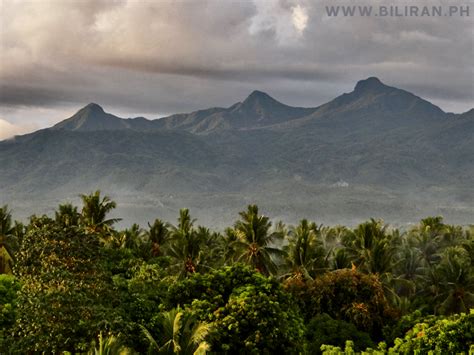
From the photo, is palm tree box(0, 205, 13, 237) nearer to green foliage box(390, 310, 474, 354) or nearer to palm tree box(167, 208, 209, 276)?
palm tree box(167, 208, 209, 276)

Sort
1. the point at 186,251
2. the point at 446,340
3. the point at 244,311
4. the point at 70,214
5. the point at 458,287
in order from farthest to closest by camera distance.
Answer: the point at 70,214 < the point at 186,251 < the point at 458,287 < the point at 244,311 < the point at 446,340

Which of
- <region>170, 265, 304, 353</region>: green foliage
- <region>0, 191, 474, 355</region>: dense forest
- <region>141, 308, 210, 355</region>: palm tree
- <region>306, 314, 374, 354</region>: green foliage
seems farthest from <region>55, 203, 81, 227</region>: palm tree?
<region>141, 308, 210, 355</region>: palm tree

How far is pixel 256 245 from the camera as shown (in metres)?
55.7

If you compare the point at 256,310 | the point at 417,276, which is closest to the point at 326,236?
the point at 417,276

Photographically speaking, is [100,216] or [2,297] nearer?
[2,297]

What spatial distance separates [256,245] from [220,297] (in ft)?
69.6

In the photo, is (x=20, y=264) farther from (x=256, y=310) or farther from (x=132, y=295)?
(x=256, y=310)

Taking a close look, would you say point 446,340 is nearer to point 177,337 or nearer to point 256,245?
point 177,337

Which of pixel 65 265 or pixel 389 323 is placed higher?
pixel 65 265

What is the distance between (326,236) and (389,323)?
36.6 meters

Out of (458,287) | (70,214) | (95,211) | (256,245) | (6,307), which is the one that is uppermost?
(95,211)

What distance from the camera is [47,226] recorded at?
29844mm

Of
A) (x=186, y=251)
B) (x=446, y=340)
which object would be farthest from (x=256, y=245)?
(x=446, y=340)

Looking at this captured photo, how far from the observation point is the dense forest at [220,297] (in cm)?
2564
